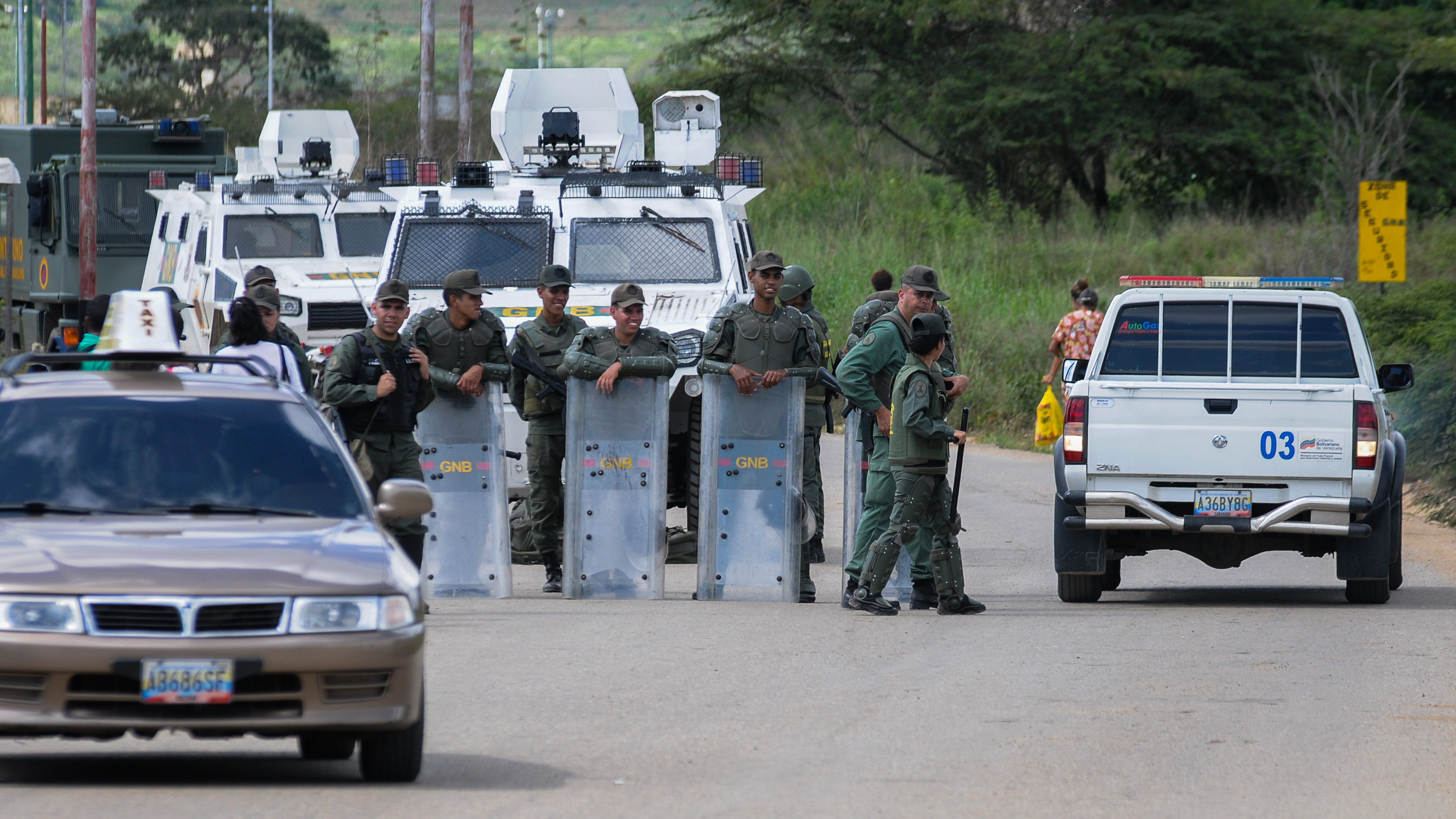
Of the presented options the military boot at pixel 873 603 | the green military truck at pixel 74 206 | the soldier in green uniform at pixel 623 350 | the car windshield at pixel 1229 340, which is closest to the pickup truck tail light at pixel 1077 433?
the car windshield at pixel 1229 340

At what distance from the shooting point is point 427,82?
34.1 m

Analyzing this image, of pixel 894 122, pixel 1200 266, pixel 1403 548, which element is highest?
pixel 894 122

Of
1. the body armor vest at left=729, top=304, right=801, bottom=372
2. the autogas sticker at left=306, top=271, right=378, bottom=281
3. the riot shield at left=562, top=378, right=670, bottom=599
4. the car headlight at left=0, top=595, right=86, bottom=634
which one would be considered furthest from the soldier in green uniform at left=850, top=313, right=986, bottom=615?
the autogas sticker at left=306, top=271, right=378, bottom=281

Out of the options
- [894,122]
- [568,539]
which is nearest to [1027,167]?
[894,122]

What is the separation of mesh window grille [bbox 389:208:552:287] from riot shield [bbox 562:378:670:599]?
3022 millimetres

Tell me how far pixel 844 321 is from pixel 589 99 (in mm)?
13704

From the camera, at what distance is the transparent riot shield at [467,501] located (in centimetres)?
1250

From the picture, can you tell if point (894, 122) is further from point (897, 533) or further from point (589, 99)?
point (897, 533)

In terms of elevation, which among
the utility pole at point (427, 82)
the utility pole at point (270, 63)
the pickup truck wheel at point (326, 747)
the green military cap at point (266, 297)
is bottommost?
the pickup truck wheel at point (326, 747)

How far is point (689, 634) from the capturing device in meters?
10.9

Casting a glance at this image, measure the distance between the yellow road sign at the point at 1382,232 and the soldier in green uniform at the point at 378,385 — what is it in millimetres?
14233

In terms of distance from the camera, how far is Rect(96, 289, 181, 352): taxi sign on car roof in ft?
26.7

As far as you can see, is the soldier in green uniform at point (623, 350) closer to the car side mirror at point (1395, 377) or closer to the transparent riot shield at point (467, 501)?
the transparent riot shield at point (467, 501)

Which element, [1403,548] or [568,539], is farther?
[1403,548]
